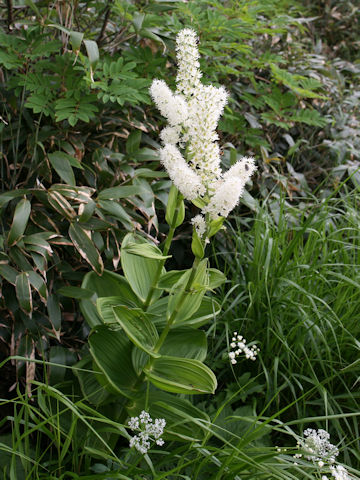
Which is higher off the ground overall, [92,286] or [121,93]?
[121,93]

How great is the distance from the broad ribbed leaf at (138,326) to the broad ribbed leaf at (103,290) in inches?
6.5

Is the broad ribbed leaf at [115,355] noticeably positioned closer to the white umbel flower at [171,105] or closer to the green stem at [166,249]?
the green stem at [166,249]

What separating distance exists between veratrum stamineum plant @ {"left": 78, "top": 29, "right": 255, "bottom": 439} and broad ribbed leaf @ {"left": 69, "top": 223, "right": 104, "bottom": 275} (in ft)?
0.22

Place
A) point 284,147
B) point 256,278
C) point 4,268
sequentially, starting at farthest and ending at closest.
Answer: point 284,147 < point 256,278 < point 4,268

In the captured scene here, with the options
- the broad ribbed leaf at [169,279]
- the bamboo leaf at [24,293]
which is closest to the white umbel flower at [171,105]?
the broad ribbed leaf at [169,279]

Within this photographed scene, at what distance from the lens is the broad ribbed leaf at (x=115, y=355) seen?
147 cm

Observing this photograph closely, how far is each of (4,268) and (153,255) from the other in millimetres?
549

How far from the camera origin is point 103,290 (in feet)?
5.56

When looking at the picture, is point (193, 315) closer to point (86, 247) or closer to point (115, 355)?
point (115, 355)

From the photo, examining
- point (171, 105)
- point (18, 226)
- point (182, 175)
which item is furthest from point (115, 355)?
point (171, 105)

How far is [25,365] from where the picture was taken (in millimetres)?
1689

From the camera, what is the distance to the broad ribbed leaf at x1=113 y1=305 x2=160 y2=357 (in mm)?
1334

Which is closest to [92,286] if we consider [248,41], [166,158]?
[166,158]

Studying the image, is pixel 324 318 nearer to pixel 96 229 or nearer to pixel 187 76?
pixel 96 229
